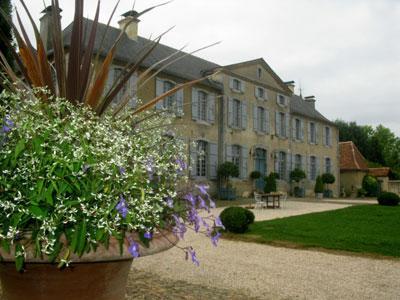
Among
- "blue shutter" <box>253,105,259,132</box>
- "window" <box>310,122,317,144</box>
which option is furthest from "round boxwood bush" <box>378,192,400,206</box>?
"window" <box>310,122,317,144</box>

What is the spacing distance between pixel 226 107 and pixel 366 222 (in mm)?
9229

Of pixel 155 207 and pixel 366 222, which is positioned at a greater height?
pixel 155 207

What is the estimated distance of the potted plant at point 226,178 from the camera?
54.4 feet

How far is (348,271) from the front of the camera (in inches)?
198

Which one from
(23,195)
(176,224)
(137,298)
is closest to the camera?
(23,195)

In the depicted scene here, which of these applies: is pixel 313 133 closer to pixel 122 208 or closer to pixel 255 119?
pixel 255 119

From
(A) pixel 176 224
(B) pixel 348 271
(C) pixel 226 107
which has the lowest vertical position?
(B) pixel 348 271

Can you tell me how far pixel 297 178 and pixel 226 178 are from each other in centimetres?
548

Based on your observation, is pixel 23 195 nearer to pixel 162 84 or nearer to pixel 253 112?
pixel 162 84

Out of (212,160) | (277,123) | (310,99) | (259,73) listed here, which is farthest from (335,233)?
(310,99)

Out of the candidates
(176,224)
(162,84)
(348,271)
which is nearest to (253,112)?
(162,84)

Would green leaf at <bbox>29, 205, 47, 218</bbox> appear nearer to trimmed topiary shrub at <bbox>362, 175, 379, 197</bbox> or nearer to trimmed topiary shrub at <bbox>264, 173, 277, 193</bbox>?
trimmed topiary shrub at <bbox>264, 173, 277, 193</bbox>

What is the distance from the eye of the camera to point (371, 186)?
2519 centimetres

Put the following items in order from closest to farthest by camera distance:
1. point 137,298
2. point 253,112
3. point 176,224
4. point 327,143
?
point 176,224 → point 137,298 → point 253,112 → point 327,143
